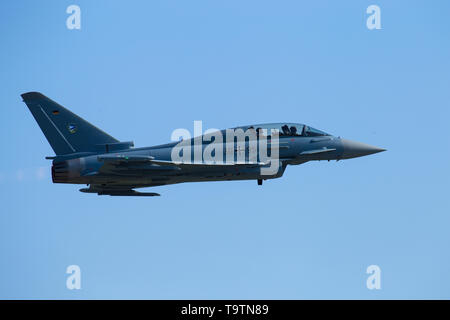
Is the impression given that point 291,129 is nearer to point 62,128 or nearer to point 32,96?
point 62,128

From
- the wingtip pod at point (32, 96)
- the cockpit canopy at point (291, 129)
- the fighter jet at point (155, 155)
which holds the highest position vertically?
the wingtip pod at point (32, 96)

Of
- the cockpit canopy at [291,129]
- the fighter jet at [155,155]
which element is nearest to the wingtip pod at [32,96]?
the fighter jet at [155,155]

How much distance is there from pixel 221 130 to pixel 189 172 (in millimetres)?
2407

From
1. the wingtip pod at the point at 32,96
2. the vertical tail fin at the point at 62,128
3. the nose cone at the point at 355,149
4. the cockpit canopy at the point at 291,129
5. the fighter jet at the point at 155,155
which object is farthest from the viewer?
the nose cone at the point at 355,149

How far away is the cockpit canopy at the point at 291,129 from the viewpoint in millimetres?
38562

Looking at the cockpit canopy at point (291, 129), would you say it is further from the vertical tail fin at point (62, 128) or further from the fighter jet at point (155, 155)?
the vertical tail fin at point (62, 128)

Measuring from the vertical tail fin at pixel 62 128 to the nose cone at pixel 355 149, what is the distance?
1066 centimetres

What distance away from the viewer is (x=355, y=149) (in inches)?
1551

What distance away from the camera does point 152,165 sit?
37.3 meters

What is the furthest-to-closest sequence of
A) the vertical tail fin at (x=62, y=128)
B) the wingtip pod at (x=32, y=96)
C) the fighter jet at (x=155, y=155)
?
the wingtip pod at (x=32, y=96)
the vertical tail fin at (x=62, y=128)
the fighter jet at (x=155, y=155)
